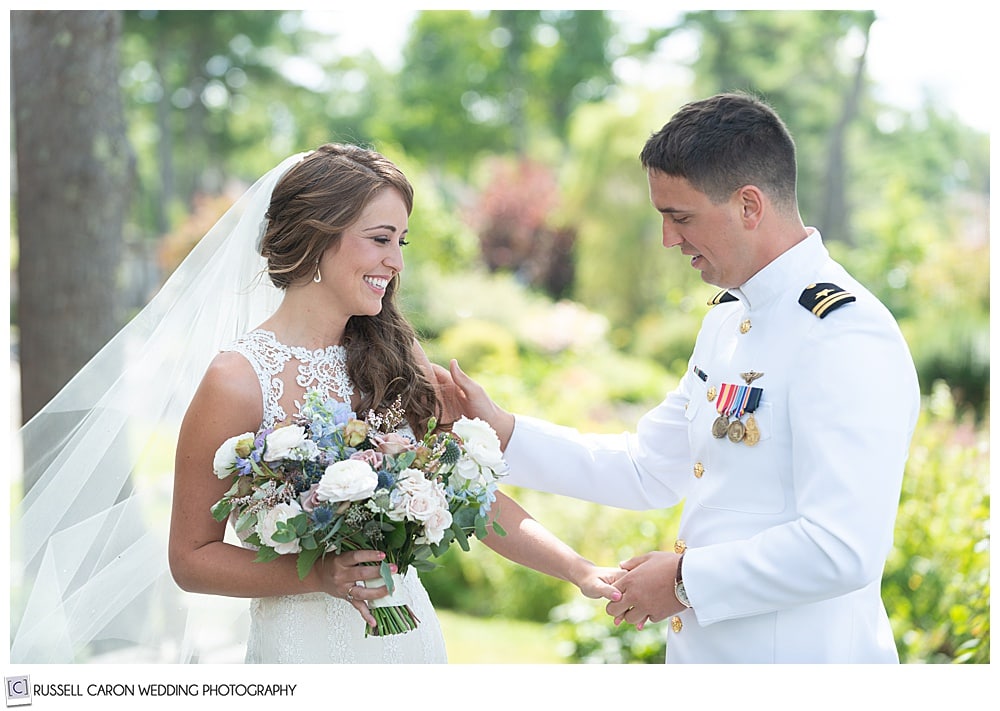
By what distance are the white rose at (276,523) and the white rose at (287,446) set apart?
115 mm

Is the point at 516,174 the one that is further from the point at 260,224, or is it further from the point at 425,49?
the point at 260,224

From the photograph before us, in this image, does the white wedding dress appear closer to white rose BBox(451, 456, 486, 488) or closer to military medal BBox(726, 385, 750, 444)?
white rose BBox(451, 456, 486, 488)

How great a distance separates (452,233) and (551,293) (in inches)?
83.4

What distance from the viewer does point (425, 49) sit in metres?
29.3

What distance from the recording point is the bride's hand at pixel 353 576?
2.39 meters

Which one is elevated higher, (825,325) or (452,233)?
(825,325)

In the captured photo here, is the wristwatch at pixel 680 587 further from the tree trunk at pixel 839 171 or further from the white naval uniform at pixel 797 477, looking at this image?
the tree trunk at pixel 839 171

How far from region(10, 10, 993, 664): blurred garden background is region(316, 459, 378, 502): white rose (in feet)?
4.03

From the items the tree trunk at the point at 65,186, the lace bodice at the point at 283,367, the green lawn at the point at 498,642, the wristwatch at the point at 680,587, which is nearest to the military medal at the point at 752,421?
the wristwatch at the point at 680,587

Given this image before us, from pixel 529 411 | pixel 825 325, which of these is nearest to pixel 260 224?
pixel 825 325

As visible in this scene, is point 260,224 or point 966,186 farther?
point 966,186

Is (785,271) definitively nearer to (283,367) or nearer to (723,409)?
(723,409)
